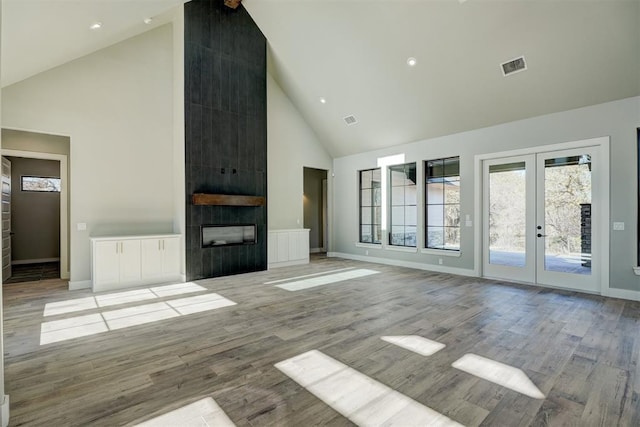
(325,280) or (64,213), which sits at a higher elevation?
(64,213)

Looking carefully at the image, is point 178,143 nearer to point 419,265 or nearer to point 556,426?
point 419,265

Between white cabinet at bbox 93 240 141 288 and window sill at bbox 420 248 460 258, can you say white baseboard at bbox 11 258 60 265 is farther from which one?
window sill at bbox 420 248 460 258

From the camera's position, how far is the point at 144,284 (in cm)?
589

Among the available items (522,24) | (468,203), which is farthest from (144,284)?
(522,24)

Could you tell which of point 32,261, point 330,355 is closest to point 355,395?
point 330,355

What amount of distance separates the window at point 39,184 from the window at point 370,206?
8.26 m

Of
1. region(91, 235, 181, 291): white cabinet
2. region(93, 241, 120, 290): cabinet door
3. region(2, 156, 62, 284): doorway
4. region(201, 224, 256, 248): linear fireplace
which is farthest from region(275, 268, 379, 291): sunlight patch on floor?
region(2, 156, 62, 284): doorway

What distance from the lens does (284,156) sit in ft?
28.3

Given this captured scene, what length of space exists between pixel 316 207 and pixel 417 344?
8.18 metres

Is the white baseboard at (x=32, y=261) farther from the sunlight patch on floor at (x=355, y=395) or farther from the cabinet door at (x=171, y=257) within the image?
the sunlight patch on floor at (x=355, y=395)

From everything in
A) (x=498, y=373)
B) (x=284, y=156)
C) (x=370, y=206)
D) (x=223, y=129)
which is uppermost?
(x=223, y=129)

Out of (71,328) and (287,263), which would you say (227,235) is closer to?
(287,263)

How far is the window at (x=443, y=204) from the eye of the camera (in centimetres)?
699

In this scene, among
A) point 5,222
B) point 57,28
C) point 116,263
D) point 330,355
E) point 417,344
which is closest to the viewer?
point 330,355
